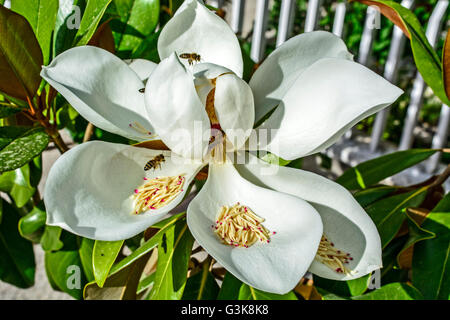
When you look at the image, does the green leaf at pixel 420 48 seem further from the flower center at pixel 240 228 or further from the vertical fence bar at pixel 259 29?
the vertical fence bar at pixel 259 29

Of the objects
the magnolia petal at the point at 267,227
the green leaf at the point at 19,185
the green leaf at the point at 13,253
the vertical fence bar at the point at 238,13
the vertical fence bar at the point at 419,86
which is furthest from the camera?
the vertical fence bar at the point at 238,13

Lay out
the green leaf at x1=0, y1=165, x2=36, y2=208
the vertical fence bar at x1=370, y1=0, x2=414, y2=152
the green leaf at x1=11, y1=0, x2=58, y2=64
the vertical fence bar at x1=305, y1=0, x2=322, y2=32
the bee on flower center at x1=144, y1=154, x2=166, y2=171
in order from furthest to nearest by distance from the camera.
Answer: the vertical fence bar at x1=305, y1=0, x2=322, y2=32 < the vertical fence bar at x1=370, y1=0, x2=414, y2=152 < the green leaf at x1=0, y1=165, x2=36, y2=208 < the green leaf at x1=11, y1=0, x2=58, y2=64 < the bee on flower center at x1=144, y1=154, x2=166, y2=171

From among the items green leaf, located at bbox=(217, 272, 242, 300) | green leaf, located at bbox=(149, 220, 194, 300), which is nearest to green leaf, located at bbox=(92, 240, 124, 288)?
green leaf, located at bbox=(149, 220, 194, 300)

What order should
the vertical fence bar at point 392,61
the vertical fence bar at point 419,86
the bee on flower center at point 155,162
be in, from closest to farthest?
the bee on flower center at point 155,162 → the vertical fence bar at point 419,86 → the vertical fence bar at point 392,61

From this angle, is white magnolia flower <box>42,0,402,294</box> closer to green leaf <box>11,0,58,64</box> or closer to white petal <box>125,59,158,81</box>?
white petal <box>125,59,158,81</box>

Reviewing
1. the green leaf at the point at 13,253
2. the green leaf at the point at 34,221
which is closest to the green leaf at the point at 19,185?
the green leaf at the point at 34,221

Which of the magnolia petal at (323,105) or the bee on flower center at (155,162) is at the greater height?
the magnolia petal at (323,105)

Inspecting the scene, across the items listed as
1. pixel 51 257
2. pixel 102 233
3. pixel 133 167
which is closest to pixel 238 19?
pixel 51 257
